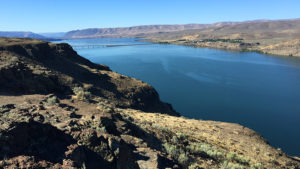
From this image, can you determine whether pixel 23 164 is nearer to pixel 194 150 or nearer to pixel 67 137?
pixel 67 137

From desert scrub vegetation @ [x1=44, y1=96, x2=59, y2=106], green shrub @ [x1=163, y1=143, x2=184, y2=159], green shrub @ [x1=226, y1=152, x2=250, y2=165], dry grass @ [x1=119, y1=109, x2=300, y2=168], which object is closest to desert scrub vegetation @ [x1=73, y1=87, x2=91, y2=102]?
desert scrub vegetation @ [x1=44, y1=96, x2=59, y2=106]

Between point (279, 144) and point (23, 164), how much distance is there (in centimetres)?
2823

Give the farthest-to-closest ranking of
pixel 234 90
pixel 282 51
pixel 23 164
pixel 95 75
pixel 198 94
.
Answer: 1. pixel 282 51
2. pixel 234 90
3. pixel 198 94
4. pixel 95 75
5. pixel 23 164

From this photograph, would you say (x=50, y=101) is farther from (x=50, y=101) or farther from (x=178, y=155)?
(x=178, y=155)

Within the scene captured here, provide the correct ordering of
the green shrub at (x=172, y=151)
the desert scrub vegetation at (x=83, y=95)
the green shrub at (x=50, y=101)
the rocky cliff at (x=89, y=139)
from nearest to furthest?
the rocky cliff at (x=89, y=139) < the green shrub at (x=172, y=151) < the green shrub at (x=50, y=101) < the desert scrub vegetation at (x=83, y=95)

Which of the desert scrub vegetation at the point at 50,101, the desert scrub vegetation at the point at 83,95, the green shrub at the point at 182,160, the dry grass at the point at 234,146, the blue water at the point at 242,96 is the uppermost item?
the desert scrub vegetation at the point at 50,101

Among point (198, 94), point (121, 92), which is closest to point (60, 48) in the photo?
point (121, 92)

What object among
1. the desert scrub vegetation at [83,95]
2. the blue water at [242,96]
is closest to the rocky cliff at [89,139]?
the desert scrub vegetation at [83,95]

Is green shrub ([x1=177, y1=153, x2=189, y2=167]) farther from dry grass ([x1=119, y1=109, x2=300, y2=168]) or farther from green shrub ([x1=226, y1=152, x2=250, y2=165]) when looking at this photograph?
Answer: green shrub ([x1=226, y1=152, x2=250, y2=165])

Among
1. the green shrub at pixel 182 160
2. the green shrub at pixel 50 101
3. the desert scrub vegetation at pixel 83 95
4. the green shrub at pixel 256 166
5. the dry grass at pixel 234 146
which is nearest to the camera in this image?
the green shrub at pixel 182 160

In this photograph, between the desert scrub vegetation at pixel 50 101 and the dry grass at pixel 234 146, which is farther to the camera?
the dry grass at pixel 234 146

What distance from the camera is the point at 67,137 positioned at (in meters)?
6.36

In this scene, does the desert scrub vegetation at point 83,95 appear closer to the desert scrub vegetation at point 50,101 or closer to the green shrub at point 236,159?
the desert scrub vegetation at point 50,101

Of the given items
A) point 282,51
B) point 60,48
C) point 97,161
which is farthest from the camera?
point 282,51
